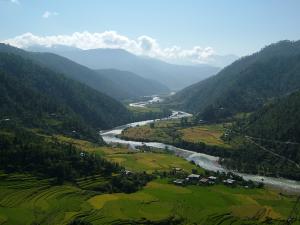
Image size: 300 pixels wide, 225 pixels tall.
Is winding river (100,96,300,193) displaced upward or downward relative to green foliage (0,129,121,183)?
downward

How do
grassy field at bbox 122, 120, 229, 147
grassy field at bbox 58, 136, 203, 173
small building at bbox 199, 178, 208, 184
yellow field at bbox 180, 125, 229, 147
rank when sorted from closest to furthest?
small building at bbox 199, 178, 208, 184 → grassy field at bbox 58, 136, 203, 173 → yellow field at bbox 180, 125, 229, 147 → grassy field at bbox 122, 120, 229, 147

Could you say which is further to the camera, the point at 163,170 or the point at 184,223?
the point at 163,170

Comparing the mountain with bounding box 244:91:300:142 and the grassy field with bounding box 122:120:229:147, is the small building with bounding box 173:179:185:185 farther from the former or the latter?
the grassy field with bounding box 122:120:229:147

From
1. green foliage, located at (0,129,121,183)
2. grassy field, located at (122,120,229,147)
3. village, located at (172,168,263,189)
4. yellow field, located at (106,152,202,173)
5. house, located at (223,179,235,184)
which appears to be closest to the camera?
green foliage, located at (0,129,121,183)

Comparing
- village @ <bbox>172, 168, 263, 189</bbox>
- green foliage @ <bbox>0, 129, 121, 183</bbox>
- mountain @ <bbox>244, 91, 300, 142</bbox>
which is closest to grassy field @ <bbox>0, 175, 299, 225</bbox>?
green foliage @ <bbox>0, 129, 121, 183</bbox>

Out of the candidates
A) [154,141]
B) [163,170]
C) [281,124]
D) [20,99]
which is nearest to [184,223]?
[163,170]

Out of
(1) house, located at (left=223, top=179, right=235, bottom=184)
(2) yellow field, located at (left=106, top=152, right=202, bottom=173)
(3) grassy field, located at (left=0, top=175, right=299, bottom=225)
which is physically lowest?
(3) grassy field, located at (left=0, top=175, right=299, bottom=225)

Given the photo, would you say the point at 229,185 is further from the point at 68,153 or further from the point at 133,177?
the point at 68,153

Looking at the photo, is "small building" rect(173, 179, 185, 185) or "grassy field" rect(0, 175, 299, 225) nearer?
"grassy field" rect(0, 175, 299, 225)
